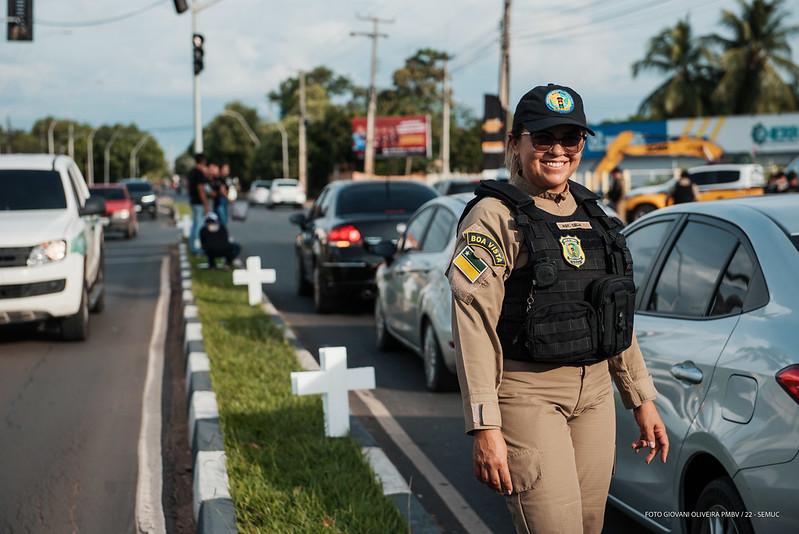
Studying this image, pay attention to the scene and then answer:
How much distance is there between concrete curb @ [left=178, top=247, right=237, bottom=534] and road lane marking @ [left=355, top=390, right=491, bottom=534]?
114 centimetres

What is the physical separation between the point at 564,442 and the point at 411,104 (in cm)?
8378

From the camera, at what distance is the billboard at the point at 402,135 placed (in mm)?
78062

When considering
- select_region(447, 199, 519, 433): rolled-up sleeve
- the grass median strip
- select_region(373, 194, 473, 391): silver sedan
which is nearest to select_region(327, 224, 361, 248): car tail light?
select_region(373, 194, 473, 391): silver sedan

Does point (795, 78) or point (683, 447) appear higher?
point (795, 78)

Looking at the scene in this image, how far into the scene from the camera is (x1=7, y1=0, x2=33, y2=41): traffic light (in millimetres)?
21750

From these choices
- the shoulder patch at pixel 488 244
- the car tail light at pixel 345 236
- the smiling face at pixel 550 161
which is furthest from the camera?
the car tail light at pixel 345 236

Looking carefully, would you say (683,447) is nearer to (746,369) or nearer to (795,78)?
(746,369)

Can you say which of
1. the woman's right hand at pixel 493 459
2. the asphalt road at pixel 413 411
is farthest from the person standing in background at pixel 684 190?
the woman's right hand at pixel 493 459

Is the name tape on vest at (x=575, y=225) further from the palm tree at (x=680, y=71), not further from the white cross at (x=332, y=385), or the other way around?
the palm tree at (x=680, y=71)

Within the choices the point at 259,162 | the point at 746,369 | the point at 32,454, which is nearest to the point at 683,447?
the point at 746,369

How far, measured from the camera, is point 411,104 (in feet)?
281

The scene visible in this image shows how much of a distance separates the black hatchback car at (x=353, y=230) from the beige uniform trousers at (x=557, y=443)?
869 centimetres

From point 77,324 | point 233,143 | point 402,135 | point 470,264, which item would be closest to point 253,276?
point 77,324

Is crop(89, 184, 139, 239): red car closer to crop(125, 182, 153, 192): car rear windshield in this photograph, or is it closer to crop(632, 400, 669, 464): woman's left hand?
crop(125, 182, 153, 192): car rear windshield
